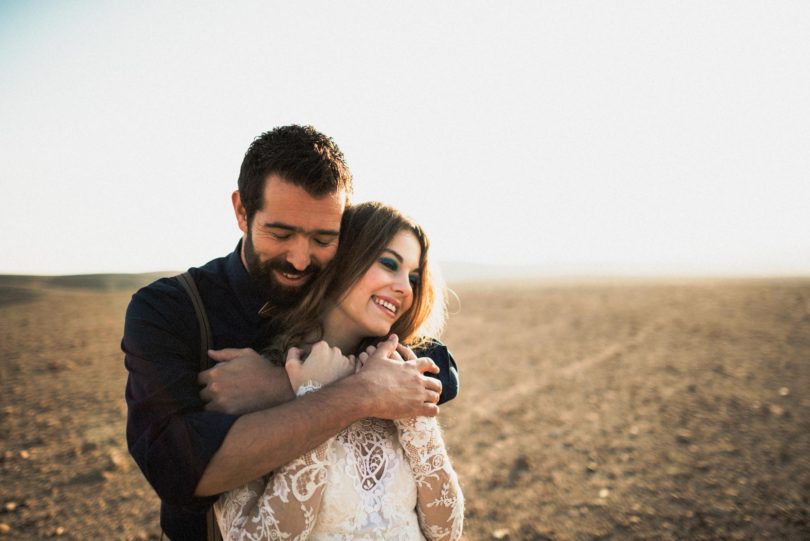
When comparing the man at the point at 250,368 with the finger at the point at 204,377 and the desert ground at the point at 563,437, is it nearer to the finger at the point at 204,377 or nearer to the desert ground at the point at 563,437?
the finger at the point at 204,377

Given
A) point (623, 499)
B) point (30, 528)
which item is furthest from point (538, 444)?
point (30, 528)

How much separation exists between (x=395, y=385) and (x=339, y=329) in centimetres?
Result: 66

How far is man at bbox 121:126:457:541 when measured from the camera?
1.93m

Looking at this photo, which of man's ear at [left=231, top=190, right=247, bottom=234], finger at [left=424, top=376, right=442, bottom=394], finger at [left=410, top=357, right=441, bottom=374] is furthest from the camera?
man's ear at [left=231, top=190, right=247, bottom=234]

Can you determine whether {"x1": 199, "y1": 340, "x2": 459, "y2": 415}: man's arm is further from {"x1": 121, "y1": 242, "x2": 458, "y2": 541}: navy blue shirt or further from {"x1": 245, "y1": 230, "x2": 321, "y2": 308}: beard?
{"x1": 245, "y1": 230, "x2": 321, "y2": 308}: beard

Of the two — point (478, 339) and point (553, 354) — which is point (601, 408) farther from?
point (478, 339)

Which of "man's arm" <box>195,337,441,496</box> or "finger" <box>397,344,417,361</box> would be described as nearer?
"man's arm" <box>195,337,441,496</box>

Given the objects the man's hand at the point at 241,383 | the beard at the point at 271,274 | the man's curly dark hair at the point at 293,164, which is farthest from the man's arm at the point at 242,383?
the man's curly dark hair at the point at 293,164

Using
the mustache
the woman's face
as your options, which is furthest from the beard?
the woman's face

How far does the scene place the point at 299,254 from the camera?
264 centimetres

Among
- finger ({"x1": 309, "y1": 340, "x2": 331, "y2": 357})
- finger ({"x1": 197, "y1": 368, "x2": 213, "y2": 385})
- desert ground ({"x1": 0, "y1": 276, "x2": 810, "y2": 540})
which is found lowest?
desert ground ({"x1": 0, "y1": 276, "x2": 810, "y2": 540})

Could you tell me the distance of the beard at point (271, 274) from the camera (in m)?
2.64

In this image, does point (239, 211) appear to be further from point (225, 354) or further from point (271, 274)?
point (225, 354)

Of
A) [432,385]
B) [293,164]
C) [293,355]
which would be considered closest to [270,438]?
[293,355]
